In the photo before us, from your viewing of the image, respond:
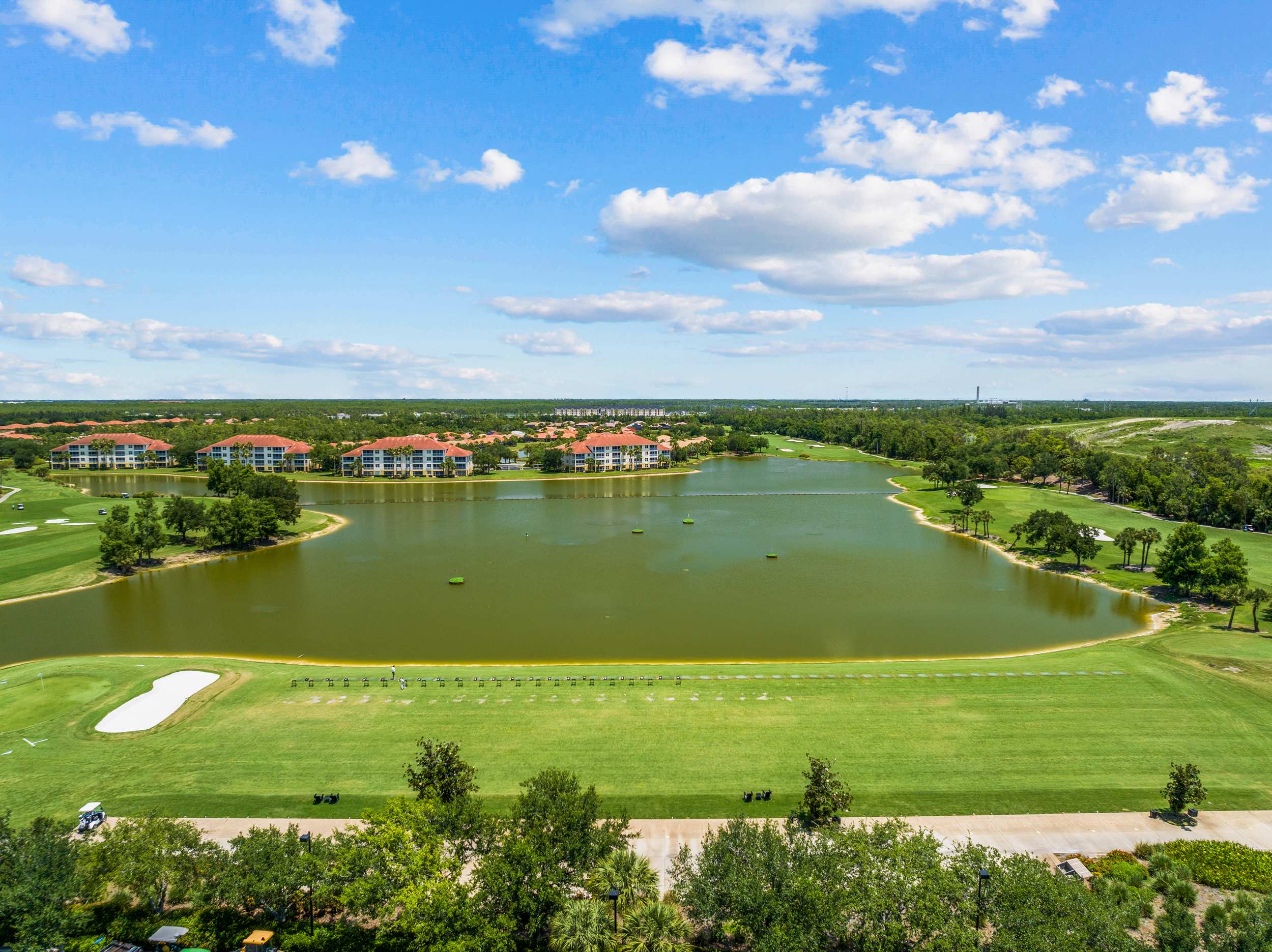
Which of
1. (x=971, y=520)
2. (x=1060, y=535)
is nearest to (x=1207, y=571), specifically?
(x=1060, y=535)

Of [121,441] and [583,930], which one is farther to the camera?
[121,441]

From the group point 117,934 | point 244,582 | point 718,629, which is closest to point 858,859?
point 117,934

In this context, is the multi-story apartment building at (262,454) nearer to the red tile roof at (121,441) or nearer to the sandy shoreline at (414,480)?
the sandy shoreline at (414,480)

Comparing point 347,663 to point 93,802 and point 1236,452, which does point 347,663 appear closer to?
point 93,802

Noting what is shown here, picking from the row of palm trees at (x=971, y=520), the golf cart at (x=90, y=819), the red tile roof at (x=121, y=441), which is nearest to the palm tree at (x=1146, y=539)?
the row of palm trees at (x=971, y=520)

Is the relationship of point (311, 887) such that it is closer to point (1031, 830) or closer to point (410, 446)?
point (1031, 830)

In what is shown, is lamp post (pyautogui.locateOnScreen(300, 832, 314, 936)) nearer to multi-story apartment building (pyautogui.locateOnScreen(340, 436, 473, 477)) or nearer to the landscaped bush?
the landscaped bush
